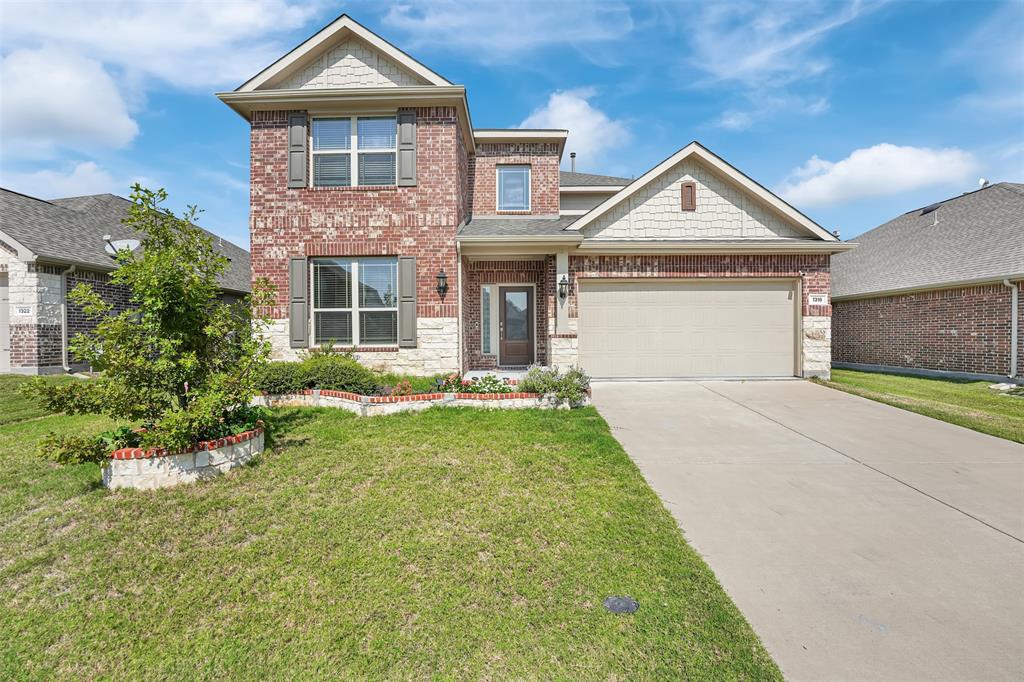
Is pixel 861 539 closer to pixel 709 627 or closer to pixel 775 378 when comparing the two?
pixel 709 627

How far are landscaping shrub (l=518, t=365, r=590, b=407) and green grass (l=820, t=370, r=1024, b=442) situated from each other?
5729mm

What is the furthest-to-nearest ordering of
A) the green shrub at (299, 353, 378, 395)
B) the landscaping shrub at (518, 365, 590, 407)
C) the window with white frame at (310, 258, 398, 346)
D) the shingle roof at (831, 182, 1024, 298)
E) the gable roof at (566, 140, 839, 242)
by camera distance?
1. the shingle roof at (831, 182, 1024, 298)
2. the gable roof at (566, 140, 839, 242)
3. the window with white frame at (310, 258, 398, 346)
4. the green shrub at (299, 353, 378, 395)
5. the landscaping shrub at (518, 365, 590, 407)

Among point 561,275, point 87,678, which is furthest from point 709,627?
point 561,275

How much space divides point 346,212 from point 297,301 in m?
2.20

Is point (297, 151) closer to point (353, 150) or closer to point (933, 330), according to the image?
point (353, 150)

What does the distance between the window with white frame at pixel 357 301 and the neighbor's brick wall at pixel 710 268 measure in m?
4.26

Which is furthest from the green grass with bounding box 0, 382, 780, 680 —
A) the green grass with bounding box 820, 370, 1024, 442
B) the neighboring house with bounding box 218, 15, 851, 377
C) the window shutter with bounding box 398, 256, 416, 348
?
the green grass with bounding box 820, 370, 1024, 442

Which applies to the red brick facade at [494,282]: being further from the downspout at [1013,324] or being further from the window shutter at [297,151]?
the downspout at [1013,324]

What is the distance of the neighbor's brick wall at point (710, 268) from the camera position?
34.4 ft

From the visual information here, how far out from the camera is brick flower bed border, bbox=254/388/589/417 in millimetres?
7246

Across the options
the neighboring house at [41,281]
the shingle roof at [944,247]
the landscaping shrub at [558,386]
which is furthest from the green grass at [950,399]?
the neighboring house at [41,281]

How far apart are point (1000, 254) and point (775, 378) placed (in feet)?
22.4

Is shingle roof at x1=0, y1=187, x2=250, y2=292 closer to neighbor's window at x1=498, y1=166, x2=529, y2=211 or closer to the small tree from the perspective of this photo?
the small tree

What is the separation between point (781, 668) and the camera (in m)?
2.21
